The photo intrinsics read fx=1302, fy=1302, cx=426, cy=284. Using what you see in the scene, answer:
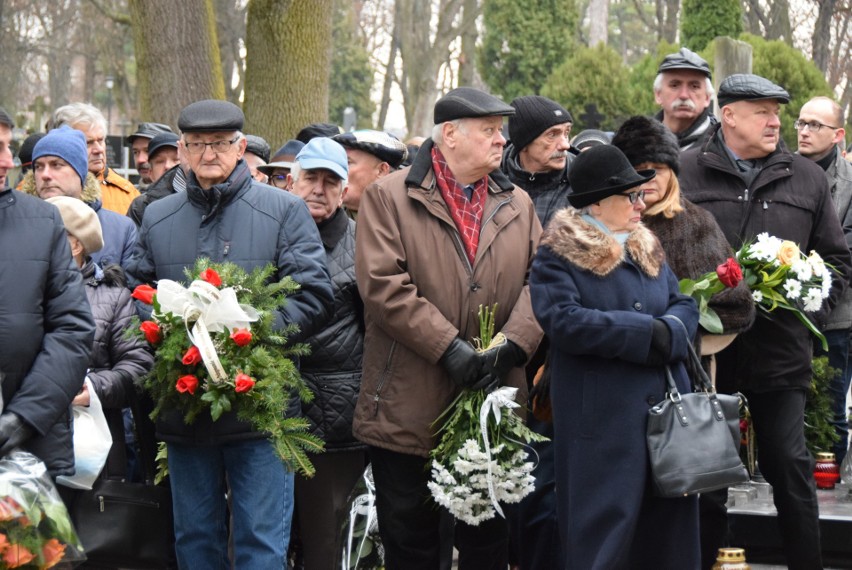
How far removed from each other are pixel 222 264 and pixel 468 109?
1230mm

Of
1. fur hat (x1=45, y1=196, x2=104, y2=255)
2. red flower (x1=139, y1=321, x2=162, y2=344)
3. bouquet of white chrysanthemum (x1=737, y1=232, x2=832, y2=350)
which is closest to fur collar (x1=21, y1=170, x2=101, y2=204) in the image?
fur hat (x1=45, y1=196, x2=104, y2=255)

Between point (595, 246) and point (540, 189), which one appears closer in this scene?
point (595, 246)

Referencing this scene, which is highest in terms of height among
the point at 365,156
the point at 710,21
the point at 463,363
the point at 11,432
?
the point at 710,21

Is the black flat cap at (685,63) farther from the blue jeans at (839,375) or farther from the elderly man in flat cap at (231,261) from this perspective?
the elderly man in flat cap at (231,261)

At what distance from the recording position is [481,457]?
5.19m

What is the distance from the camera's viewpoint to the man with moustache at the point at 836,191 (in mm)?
8234

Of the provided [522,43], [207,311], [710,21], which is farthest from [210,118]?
[522,43]

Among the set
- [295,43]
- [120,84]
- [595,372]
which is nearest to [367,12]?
[120,84]

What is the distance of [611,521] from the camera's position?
16.5 ft

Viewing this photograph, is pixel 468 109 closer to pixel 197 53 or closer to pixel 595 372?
pixel 595 372

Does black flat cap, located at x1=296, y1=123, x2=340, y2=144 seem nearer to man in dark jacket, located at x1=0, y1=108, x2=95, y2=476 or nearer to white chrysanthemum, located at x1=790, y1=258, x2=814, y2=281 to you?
white chrysanthemum, located at x1=790, y1=258, x2=814, y2=281

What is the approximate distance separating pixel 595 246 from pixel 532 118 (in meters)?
1.39

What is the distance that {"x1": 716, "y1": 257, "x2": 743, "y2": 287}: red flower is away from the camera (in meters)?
5.52

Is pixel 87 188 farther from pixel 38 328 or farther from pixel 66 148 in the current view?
pixel 38 328
